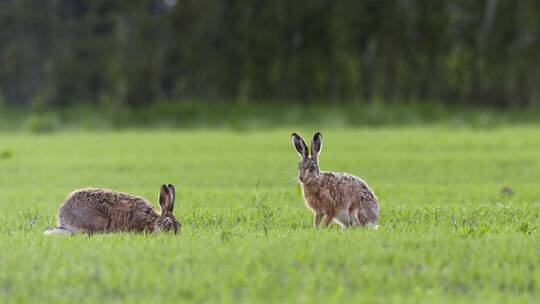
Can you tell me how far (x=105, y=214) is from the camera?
27.8ft

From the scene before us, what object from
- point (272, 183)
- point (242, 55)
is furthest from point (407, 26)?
point (272, 183)

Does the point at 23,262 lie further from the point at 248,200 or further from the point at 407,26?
the point at 407,26

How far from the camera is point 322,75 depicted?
4934 centimetres

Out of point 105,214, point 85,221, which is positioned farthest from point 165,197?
point 85,221

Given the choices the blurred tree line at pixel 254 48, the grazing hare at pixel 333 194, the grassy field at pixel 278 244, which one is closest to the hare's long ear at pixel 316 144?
the grazing hare at pixel 333 194

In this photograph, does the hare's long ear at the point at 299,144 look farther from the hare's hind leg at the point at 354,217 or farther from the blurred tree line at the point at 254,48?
the blurred tree line at the point at 254,48

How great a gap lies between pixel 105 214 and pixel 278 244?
2110 mm

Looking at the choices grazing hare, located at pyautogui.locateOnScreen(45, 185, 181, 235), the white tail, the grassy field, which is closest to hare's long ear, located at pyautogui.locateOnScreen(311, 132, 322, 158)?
the grassy field

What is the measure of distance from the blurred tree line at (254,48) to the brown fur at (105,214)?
35086 mm

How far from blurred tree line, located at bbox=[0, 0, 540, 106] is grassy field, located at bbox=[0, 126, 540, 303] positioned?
87.1 feet

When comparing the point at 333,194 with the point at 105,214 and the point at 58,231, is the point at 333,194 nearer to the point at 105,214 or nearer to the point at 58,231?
the point at 105,214

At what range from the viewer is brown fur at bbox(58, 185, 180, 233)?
8359mm

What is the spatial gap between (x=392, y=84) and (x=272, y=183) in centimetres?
3480

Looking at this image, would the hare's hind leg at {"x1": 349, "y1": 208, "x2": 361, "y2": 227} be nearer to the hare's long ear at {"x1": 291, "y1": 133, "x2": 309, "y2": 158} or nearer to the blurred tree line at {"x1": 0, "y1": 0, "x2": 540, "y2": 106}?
the hare's long ear at {"x1": 291, "y1": 133, "x2": 309, "y2": 158}
